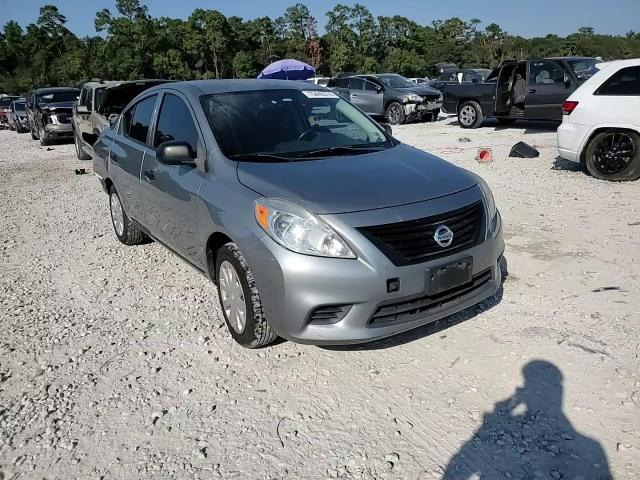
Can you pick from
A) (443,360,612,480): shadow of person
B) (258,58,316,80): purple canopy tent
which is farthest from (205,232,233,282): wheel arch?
(258,58,316,80): purple canopy tent

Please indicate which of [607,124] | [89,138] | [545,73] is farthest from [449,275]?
[545,73]

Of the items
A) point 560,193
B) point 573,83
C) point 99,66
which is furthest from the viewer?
point 99,66

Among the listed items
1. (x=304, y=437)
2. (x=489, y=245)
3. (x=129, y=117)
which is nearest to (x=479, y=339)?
(x=489, y=245)

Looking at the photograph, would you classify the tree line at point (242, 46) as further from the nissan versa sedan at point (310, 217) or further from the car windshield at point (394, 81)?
the nissan versa sedan at point (310, 217)

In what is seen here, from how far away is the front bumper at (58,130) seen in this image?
1630 centimetres

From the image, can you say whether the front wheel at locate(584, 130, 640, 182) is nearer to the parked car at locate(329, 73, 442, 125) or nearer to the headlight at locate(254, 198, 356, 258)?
the headlight at locate(254, 198, 356, 258)

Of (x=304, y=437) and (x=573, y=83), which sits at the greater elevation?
(x=573, y=83)

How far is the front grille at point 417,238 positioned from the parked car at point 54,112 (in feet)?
52.1

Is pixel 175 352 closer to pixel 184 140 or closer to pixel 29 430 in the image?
pixel 29 430

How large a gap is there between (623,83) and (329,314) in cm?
660

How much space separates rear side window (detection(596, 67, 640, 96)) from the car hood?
5.17 m

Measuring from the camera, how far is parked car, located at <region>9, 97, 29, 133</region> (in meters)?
24.0

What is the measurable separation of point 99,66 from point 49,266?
70221 millimetres

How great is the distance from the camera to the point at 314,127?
13.1 feet
